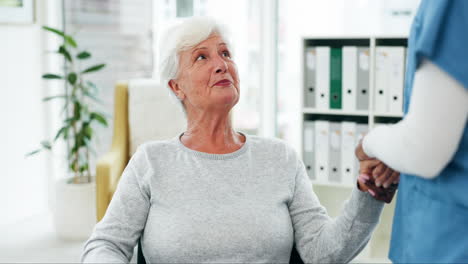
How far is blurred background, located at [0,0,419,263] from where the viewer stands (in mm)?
3598

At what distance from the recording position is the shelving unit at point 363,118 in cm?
304

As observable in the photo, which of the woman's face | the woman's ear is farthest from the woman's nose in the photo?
the woman's ear

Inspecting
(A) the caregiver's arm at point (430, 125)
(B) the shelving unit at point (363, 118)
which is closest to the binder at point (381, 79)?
(B) the shelving unit at point (363, 118)

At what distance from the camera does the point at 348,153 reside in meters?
3.13

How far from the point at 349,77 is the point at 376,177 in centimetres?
192

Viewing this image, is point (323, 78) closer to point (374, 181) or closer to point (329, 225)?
point (329, 225)

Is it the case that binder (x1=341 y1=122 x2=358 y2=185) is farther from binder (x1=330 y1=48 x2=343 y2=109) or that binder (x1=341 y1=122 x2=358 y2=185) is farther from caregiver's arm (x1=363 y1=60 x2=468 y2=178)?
caregiver's arm (x1=363 y1=60 x2=468 y2=178)

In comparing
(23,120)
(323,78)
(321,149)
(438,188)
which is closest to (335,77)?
(323,78)

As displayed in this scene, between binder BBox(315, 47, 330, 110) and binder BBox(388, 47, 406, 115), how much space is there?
1.07 feet

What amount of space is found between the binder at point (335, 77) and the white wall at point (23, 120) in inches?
79.0

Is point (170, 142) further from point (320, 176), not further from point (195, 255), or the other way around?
point (320, 176)

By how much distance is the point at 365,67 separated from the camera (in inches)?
119

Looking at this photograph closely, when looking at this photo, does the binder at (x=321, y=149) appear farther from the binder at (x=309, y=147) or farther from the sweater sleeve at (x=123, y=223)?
the sweater sleeve at (x=123, y=223)

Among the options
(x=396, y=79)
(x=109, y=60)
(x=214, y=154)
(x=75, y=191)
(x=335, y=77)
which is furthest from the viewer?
(x=109, y=60)
